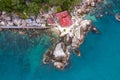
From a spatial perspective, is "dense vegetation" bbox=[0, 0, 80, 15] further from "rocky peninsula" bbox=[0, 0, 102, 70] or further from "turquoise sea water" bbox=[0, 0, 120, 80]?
"turquoise sea water" bbox=[0, 0, 120, 80]

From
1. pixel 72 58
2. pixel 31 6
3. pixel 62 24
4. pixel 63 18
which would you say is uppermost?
pixel 31 6

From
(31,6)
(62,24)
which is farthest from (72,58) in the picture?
(31,6)

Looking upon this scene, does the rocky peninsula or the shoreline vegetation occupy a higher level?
the shoreline vegetation

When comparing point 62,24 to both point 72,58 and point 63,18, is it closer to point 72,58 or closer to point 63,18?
point 63,18

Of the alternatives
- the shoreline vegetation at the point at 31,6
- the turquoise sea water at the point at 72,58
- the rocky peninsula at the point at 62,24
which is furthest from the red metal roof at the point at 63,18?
the turquoise sea water at the point at 72,58

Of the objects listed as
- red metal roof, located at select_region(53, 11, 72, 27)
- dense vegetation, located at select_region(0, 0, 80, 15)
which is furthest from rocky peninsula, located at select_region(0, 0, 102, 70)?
dense vegetation, located at select_region(0, 0, 80, 15)

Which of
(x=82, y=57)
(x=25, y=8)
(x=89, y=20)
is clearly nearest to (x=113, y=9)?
(x=89, y=20)

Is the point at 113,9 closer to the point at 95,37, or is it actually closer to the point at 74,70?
the point at 95,37
